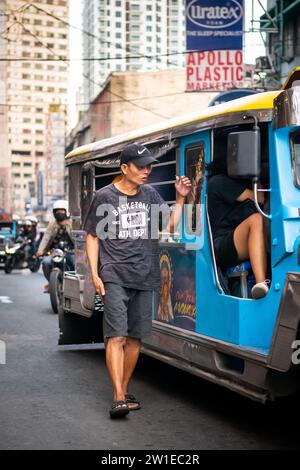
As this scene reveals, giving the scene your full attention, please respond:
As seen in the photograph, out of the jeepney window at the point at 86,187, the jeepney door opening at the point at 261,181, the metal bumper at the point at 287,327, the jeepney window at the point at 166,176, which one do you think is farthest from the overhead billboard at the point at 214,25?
the metal bumper at the point at 287,327

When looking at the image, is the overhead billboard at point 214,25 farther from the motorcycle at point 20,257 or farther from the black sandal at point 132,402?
the black sandal at point 132,402

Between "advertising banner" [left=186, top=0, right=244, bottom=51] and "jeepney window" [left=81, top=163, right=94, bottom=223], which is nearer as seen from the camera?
"jeepney window" [left=81, top=163, right=94, bottom=223]

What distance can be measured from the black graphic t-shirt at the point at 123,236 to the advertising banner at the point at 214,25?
1433 centimetres

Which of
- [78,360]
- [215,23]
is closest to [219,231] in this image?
[78,360]

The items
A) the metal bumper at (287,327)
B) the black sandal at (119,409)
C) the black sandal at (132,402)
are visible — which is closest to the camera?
the metal bumper at (287,327)

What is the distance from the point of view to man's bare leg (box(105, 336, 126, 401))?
6.32 m

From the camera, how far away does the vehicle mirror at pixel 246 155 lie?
5613mm

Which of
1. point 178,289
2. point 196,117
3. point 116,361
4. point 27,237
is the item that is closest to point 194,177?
point 196,117

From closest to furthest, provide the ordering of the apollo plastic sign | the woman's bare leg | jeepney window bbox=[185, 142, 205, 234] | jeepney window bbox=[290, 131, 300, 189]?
jeepney window bbox=[290, 131, 300, 189]
the woman's bare leg
jeepney window bbox=[185, 142, 205, 234]
the apollo plastic sign

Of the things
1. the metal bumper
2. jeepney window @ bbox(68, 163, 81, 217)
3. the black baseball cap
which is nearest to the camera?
the metal bumper

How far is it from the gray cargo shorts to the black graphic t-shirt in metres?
0.07

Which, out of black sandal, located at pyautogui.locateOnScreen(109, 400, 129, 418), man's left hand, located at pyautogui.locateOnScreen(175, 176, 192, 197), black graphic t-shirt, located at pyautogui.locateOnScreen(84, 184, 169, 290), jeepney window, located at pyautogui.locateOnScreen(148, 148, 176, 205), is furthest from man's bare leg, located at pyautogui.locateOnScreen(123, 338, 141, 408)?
jeepney window, located at pyautogui.locateOnScreen(148, 148, 176, 205)

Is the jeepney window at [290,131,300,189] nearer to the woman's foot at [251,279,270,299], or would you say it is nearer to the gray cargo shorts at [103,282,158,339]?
the woman's foot at [251,279,270,299]

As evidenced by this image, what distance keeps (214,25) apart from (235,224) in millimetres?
14813
